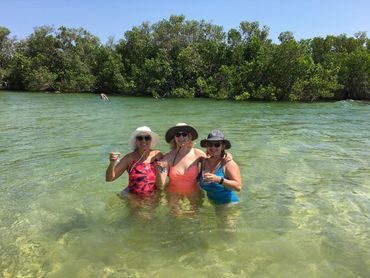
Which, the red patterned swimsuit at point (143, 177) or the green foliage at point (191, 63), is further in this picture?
the green foliage at point (191, 63)

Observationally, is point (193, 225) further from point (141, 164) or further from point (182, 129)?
point (182, 129)

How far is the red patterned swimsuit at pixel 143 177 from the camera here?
5934mm

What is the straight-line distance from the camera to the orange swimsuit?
583 centimetres

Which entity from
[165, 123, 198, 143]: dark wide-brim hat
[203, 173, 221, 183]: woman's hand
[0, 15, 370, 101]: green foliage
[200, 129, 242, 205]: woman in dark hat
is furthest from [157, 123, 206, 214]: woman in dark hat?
[0, 15, 370, 101]: green foliage

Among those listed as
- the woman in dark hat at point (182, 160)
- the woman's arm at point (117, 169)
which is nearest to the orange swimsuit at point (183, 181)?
the woman in dark hat at point (182, 160)

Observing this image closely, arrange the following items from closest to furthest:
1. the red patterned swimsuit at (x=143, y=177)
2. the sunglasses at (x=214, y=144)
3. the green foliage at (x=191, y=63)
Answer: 1. the sunglasses at (x=214, y=144)
2. the red patterned swimsuit at (x=143, y=177)
3. the green foliage at (x=191, y=63)

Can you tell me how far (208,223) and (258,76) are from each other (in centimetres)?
3963

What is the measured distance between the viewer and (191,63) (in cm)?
5062

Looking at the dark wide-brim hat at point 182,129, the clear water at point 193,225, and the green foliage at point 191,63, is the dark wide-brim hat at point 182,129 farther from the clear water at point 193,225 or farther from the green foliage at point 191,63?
the green foliage at point 191,63

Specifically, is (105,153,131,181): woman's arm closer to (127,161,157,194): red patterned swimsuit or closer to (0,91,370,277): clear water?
(127,161,157,194): red patterned swimsuit

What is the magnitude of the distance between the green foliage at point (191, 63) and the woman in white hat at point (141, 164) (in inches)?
1438

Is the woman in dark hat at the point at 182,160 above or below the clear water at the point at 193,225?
above

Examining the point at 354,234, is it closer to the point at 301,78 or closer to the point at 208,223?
the point at 208,223

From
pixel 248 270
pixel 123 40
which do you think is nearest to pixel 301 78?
pixel 123 40
